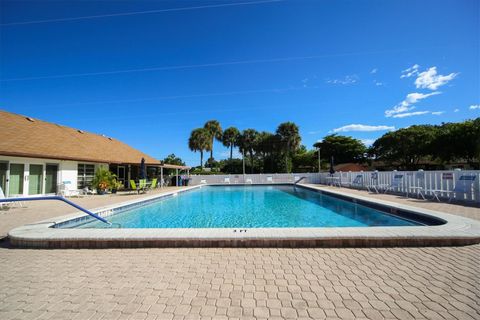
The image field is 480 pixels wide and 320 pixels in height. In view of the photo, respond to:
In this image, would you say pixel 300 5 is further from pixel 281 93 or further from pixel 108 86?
pixel 108 86

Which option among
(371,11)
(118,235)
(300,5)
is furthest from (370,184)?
(118,235)

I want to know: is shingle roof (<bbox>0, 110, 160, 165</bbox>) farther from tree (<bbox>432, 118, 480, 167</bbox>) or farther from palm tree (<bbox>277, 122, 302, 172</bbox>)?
tree (<bbox>432, 118, 480, 167</bbox>)

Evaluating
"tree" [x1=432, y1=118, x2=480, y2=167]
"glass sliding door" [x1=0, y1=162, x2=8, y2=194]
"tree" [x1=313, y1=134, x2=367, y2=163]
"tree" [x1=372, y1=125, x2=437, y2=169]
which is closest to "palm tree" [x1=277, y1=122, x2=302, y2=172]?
"tree" [x1=313, y1=134, x2=367, y2=163]

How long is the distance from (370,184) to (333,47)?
9147 mm

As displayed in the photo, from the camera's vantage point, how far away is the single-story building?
430 inches

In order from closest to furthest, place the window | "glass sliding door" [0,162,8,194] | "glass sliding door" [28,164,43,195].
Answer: "glass sliding door" [0,162,8,194] → "glass sliding door" [28,164,43,195] → the window

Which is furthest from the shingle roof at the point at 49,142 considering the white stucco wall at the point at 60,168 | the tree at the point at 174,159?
the tree at the point at 174,159

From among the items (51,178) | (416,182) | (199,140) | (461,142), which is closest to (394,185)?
(416,182)

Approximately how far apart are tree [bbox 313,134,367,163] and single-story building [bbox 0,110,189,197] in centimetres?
4323

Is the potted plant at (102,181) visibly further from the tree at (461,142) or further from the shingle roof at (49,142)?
the tree at (461,142)

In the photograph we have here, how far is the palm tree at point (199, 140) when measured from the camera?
37.0 meters

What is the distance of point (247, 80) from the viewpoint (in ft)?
55.2

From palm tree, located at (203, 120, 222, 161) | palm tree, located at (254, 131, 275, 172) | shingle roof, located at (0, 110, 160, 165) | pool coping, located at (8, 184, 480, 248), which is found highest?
palm tree, located at (203, 120, 222, 161)

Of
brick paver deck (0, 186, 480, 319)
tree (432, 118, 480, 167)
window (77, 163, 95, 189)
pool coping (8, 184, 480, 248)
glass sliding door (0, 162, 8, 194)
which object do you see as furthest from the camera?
tree (432, 118, 480, 167)
